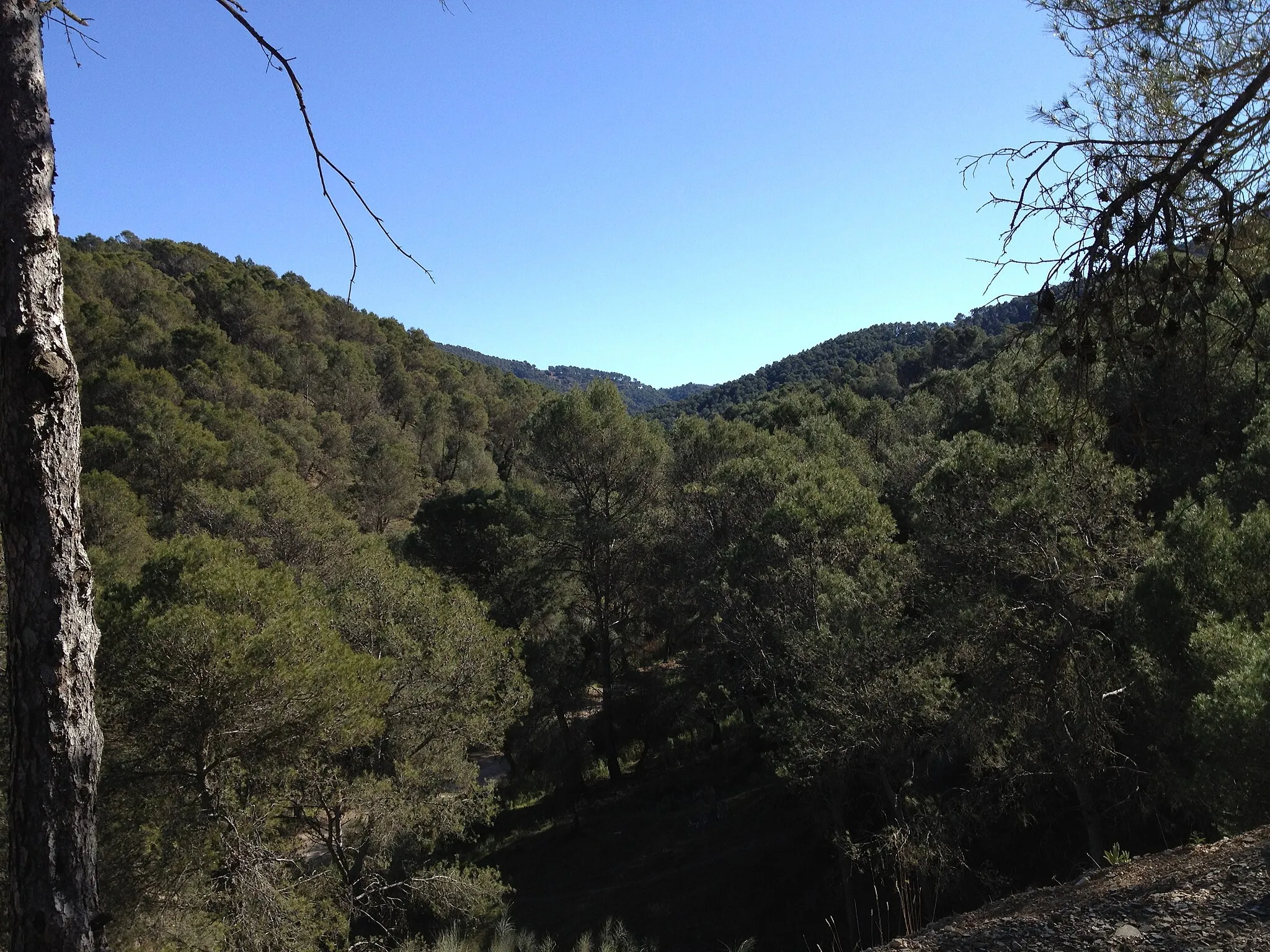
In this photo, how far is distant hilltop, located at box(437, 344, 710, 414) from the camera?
134250 mm

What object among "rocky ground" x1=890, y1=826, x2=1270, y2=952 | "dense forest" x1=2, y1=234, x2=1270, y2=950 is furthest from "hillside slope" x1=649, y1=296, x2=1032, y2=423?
"rocky ground" x1=890, y1=826, x2=1270, y2=952

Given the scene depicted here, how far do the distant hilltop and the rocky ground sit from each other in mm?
119134

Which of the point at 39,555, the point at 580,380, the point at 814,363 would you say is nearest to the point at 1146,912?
the point at 39,555

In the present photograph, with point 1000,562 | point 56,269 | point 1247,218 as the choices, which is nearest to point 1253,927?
point 1247,218

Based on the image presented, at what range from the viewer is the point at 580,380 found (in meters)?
161

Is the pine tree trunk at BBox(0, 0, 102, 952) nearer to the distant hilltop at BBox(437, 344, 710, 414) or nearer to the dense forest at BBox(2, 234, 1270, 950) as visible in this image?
the dense forest at BBox(2, 234, 1270, 950)

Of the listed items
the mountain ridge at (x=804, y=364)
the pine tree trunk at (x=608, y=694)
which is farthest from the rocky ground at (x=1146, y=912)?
the mountain ridge at (x=804, y=364)

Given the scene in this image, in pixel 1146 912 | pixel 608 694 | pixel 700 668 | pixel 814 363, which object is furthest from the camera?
pixel 814 363

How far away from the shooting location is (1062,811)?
33.9 ft

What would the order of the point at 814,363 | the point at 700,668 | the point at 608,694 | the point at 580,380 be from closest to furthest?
the point at 700,668
the point at 608,694
the point at 814,363
the point at 580,380

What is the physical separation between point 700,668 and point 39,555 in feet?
52.9

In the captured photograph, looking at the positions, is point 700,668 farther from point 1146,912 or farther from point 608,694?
point 1146,912

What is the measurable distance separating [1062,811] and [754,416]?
29.6 meters

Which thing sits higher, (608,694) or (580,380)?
(580,380)
